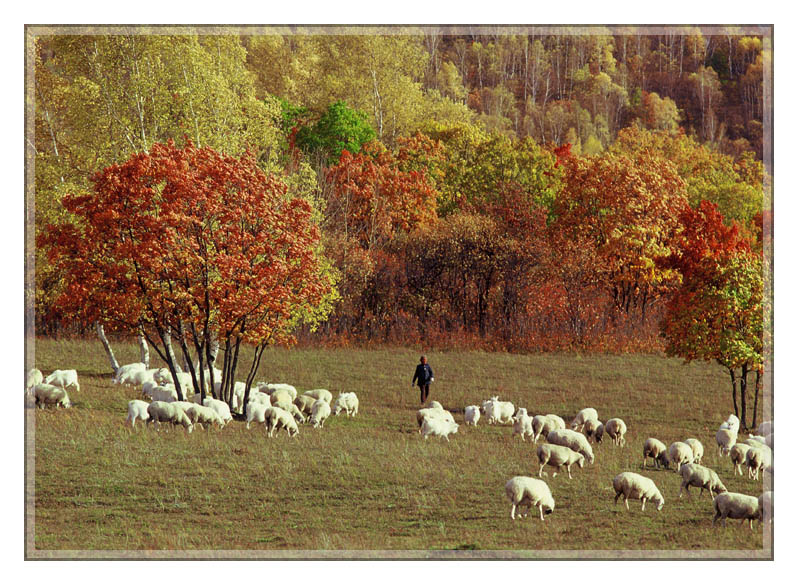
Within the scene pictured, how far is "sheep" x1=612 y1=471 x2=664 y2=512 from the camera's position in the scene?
55.6 feet

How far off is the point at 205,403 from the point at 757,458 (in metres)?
12.1

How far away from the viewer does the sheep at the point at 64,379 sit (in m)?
24.5

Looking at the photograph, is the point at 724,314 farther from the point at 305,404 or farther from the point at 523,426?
the point at 305,404

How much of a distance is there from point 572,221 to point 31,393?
21.2 m

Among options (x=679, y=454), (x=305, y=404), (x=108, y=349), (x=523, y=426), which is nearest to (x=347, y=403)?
(x=305, y=404)

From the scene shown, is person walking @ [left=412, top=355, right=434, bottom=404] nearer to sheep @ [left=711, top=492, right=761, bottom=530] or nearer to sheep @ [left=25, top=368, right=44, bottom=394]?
sheep @ [left=25, top=368, right=44, bottom=394]

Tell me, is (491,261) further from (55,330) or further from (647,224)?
(55,330)

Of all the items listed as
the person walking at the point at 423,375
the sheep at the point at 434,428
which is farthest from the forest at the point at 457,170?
the sheep at the point at 434,428

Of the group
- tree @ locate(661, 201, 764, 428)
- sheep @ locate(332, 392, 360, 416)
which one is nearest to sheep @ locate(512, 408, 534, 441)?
sheep @ locate(332, 392, 360, 416)

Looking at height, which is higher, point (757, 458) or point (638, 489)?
point (757, 458)

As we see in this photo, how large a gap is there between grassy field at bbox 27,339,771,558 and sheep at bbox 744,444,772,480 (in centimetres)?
34

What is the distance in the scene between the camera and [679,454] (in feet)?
65.0

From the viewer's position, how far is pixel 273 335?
23.9 metres

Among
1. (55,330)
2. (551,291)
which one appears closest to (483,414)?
(551,291)
